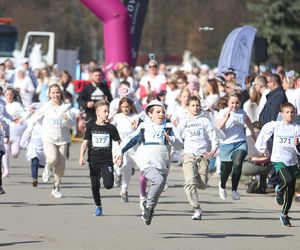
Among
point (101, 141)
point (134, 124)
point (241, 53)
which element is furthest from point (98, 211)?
point (241, 53)

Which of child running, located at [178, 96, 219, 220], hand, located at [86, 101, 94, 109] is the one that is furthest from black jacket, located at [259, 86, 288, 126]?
hand, located at [86, 101, 94, 109]

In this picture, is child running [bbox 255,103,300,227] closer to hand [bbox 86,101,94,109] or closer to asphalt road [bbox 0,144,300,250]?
asphalt road [bbox 0,144,300,250]

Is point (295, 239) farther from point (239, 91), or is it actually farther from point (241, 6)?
point (241, 6)

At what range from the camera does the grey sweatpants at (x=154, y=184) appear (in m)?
14.0

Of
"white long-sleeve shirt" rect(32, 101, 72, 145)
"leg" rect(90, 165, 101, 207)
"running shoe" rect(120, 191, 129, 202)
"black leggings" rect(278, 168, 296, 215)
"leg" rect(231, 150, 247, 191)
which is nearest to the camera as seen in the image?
"black leggings" rect(278, 168, 296, 215)

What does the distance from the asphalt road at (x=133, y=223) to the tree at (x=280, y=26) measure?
32.7 m

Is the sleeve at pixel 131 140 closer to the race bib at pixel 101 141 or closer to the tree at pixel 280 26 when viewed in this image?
the race bib at pixel 101 141

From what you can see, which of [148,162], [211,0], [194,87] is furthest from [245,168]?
[211,0]

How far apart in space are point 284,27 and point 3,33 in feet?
38.3

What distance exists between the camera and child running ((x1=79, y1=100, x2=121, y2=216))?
15.8 meters

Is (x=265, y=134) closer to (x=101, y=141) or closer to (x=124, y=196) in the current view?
(x=101, y=141)

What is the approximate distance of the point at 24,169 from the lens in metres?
23.8

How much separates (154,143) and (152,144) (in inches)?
1.0

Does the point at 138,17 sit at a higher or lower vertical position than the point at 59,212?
higher
